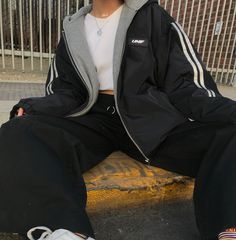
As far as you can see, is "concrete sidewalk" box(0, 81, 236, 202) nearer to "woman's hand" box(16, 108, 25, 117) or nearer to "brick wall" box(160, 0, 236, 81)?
"woman's hand" box(16, 108, 25, 117)

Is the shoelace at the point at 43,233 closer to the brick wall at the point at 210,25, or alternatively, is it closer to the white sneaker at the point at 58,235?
the white sneaker at the point at 58,235

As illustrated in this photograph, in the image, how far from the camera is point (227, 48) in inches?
250

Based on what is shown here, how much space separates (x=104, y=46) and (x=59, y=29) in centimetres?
363

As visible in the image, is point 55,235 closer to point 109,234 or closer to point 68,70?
point 109,234

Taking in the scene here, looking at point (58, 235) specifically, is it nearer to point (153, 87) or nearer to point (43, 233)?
point (43, 233)

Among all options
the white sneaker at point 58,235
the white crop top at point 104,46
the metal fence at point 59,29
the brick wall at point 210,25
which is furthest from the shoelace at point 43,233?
the brick wall at point 210,25

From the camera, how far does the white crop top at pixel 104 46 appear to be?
2051mm

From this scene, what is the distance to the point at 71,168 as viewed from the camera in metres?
1.69

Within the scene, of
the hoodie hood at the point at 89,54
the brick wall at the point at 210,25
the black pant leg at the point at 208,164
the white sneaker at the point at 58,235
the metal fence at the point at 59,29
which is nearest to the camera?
the white sneaker at the point at 58,235

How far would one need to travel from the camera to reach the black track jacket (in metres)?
1.85

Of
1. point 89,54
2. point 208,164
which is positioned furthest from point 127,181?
point 89,54

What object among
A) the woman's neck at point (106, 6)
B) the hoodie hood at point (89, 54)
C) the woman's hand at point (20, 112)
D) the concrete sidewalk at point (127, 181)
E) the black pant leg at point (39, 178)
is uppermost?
the woman's neck at point (106, 6)

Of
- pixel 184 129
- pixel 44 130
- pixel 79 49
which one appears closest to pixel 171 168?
pixel 184 129

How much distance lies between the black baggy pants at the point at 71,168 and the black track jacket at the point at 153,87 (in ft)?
0.27
